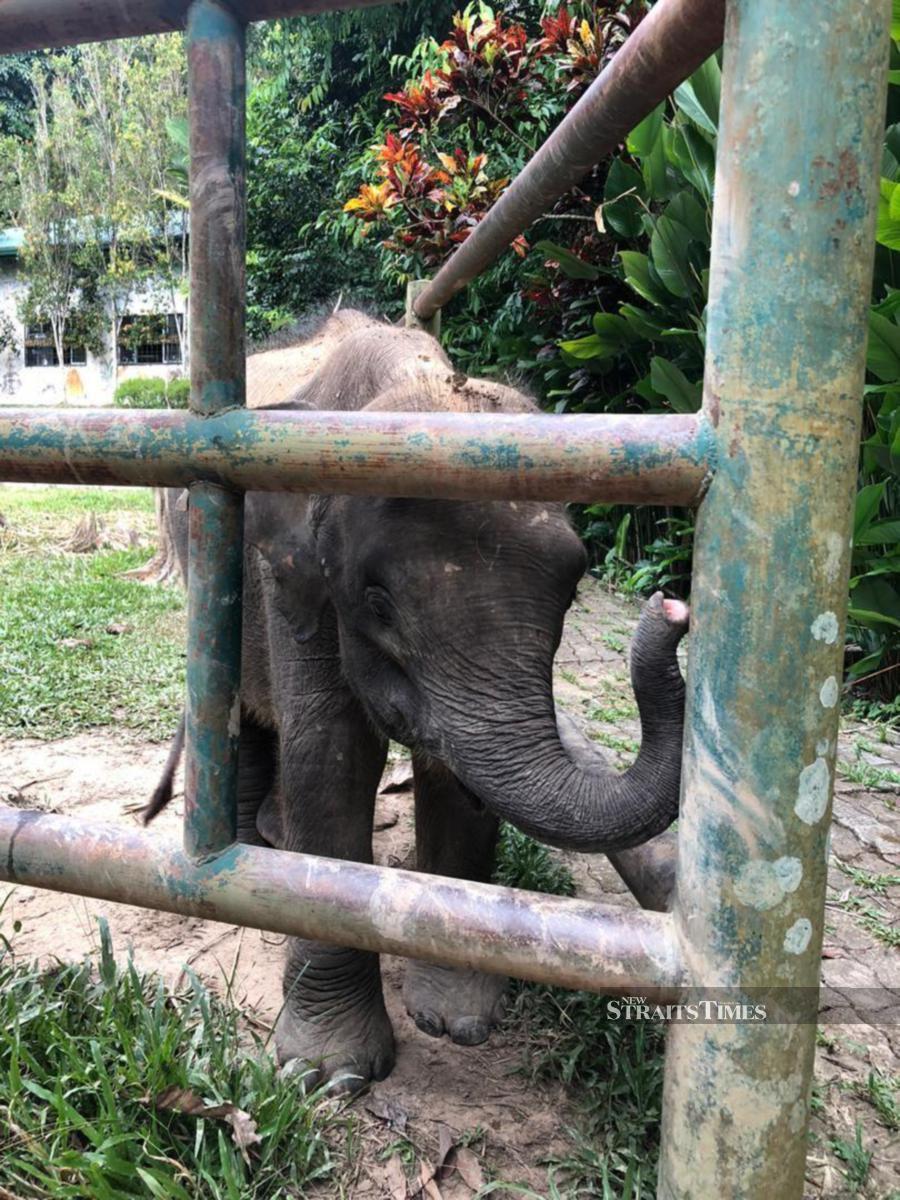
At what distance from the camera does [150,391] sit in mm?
17078

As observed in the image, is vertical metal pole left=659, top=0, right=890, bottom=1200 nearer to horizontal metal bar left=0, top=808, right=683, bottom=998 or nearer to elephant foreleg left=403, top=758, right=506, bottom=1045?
horizontal metal bar left=0, top=808, right=683, bottom=998

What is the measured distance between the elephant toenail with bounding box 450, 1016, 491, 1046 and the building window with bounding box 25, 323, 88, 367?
80.6 ft

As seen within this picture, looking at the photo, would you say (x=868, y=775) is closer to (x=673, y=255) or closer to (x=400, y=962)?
(x=400, y=962)

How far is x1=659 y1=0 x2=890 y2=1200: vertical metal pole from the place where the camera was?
2.48 ft

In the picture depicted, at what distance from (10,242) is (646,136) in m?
23.1

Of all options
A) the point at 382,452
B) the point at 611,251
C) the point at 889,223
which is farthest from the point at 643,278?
the point at 382,452

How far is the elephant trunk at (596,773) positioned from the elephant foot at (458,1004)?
0.72 meters

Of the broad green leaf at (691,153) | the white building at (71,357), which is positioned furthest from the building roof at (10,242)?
the broad green leaf at (691,153)

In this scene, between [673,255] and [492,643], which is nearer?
[492,643]

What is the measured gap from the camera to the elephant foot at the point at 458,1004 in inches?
73.9

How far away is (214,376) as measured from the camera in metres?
0.95

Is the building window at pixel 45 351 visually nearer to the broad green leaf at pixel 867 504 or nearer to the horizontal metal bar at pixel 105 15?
the broad green leaf at pixel 867 504

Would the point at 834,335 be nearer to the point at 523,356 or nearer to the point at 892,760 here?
the point at 892,760

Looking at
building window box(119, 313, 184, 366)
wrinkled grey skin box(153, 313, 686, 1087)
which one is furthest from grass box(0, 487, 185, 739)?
building window box(119, 313, 184, 366)
